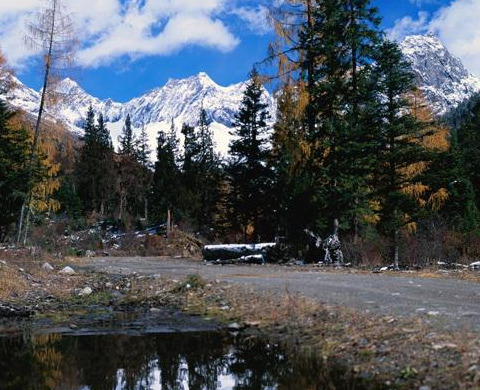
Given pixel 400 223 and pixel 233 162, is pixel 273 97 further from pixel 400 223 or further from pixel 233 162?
pixel 233 162

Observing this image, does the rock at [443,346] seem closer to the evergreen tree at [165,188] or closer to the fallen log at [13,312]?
the fallen log at [13,312]

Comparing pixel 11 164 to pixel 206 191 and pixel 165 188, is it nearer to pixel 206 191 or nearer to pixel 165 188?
pixel 165 188

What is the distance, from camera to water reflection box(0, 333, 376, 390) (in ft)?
16.1

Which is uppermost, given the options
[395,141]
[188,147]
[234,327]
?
[188,147]

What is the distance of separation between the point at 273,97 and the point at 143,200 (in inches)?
1986

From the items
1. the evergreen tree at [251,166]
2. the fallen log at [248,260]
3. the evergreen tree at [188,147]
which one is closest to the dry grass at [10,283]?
the fallen log at [248,260]

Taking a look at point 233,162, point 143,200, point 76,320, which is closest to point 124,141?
point 143,200

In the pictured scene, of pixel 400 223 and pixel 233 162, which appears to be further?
pixel 233 162

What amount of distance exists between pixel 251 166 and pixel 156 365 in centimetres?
2860

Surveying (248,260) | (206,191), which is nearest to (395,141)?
(248,260)

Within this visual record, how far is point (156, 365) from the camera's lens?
5.67 meters

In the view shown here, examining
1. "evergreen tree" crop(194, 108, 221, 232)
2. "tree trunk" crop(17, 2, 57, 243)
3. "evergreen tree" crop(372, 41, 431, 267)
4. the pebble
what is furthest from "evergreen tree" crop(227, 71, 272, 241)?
the pebble

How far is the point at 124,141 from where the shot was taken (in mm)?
96812

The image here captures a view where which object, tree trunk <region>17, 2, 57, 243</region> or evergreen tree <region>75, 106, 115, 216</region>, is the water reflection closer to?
tree trunk <region>17, 2, 57, 243</region>
